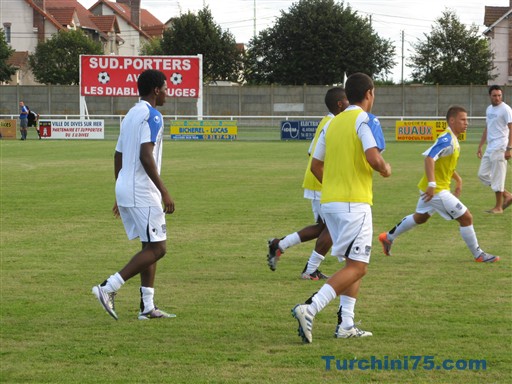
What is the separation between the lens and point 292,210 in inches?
636

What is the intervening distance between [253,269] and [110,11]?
367ft

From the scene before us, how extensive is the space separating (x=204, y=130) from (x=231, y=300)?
3618 centimetres

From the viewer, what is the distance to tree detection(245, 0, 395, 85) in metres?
78.1

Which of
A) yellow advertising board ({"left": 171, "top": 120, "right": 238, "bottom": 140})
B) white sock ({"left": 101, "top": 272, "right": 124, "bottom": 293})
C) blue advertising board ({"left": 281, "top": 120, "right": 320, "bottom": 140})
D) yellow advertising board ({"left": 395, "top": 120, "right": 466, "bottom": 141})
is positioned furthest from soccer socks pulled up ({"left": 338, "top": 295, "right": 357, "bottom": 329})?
yellow advertising board ({"left": 171, "top": 120, "right": 238, "bottom": 140})

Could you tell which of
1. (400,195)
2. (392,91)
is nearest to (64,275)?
(400,195)

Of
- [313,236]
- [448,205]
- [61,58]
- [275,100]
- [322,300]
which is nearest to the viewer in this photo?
[322,300]

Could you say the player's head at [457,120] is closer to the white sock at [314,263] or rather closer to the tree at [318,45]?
the white sock at [314,263]

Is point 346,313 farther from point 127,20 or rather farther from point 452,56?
point 127,20

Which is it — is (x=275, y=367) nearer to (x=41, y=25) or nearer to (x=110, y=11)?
(x=41, y=25)

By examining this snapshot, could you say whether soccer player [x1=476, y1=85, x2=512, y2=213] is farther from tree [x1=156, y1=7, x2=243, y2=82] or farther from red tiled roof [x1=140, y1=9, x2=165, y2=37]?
red tiled roof [x1=140, y1=9, x2=165, y2=37]

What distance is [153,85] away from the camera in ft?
26.0

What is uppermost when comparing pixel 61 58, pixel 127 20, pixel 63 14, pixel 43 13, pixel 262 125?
pixel 127 20

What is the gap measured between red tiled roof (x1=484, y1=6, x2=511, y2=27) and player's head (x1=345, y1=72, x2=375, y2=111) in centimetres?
9029

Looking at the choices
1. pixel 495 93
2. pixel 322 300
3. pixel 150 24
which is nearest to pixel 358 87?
pixel 322 300
